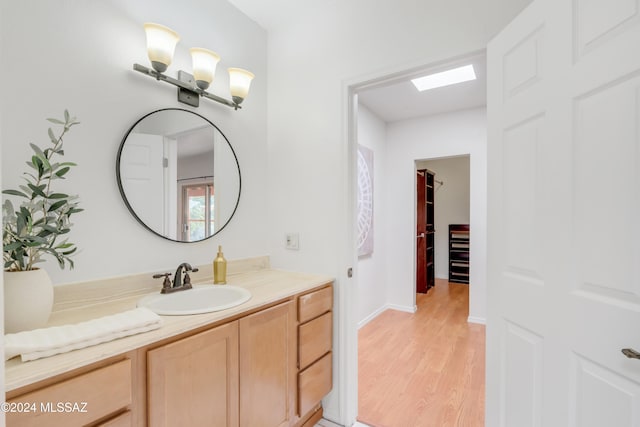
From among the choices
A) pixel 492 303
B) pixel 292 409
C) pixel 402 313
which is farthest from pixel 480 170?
pixel 292 409

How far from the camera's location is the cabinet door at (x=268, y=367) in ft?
4.32

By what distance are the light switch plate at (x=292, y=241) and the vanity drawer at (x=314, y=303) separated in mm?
376

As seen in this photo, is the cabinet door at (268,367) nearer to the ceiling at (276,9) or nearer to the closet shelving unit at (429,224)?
the ceiling at (276,9)

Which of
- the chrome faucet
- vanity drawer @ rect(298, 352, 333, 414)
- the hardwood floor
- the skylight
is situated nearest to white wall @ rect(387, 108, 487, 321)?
the hardwood floor

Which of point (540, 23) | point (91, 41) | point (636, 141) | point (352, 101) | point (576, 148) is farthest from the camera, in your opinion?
point (352, 101)

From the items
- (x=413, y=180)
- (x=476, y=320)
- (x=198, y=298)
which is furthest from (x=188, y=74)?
(x=476, y=320)

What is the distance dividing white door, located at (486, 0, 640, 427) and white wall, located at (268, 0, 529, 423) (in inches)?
15.7

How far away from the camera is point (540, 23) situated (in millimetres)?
1128

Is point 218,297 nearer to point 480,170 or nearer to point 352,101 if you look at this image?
point 352,101

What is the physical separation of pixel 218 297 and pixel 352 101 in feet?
4.55

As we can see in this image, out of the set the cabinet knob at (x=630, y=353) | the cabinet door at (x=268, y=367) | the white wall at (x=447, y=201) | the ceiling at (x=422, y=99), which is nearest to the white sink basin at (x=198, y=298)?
the cabinet door at (x=268, y=367)

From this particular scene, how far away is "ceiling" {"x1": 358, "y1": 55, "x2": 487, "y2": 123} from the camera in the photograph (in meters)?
2.93

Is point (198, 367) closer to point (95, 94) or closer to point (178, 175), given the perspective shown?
point (178, 175)

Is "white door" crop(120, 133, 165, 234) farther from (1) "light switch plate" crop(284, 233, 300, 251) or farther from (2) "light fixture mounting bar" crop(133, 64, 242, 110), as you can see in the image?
(1) "light switch plate" crop(284, 233, 300, 251)
